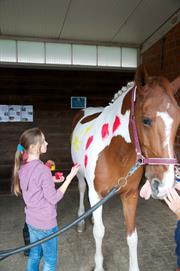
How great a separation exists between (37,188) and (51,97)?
315 cm

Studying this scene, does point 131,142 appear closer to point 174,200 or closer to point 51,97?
point 174,200

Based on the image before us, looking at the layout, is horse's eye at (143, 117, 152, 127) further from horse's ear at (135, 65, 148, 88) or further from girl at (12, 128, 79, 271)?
girl at (12, 128, 79, 271)

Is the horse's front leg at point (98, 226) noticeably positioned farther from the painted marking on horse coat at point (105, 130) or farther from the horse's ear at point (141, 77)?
A: the horse's ear at point (141, 77)

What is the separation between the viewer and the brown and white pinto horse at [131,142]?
1.32 metres

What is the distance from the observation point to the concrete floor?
2211 millimetres

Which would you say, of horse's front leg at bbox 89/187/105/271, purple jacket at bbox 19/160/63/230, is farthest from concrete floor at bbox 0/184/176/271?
purple jacket at bbox 19/160/63/230

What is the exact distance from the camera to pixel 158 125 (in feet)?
4.33

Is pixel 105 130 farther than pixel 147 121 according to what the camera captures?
Yes

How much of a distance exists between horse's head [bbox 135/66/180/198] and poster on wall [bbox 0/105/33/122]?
3241 millimetres

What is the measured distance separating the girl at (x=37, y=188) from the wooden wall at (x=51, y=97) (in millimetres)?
2905

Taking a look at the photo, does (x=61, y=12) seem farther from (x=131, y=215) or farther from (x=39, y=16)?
(x=131, y=215)

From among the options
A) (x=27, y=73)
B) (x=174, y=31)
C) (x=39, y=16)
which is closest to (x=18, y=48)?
(x=27, y=73)

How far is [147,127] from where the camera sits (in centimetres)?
138

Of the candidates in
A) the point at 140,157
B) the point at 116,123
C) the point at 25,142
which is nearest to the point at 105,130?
the point at 116,123
